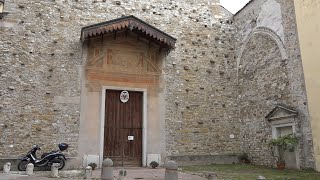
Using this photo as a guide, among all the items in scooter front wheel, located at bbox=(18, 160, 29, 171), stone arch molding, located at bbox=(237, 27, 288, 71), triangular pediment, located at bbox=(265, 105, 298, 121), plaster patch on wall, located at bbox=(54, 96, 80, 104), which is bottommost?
scooter front wheel, located at bbox=(18, 160, 29, 171)

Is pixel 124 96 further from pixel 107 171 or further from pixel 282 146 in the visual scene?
pixel 282 146

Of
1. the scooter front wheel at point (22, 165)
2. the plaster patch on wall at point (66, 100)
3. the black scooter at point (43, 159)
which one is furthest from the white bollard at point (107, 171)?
the plaster patch on wall at point (66, 100)

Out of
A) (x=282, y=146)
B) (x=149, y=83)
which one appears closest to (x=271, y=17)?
(x=282, y=146)

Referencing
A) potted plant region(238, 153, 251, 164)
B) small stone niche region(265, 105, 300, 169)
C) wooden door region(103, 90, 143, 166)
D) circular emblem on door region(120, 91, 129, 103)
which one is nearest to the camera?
small stone niche region(265, 105, 300, 169)

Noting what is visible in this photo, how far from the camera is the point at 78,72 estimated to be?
10188 millimetres

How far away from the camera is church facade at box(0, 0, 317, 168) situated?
9414 mm

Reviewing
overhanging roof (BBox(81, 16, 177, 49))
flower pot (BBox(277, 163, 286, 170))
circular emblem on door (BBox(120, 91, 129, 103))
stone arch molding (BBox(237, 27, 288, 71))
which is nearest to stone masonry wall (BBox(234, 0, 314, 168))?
stone arch molding (BBox(237, 27, 288, 71))

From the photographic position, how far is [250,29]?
1158 cm

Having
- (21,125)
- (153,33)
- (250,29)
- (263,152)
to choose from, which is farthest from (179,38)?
(21,125)

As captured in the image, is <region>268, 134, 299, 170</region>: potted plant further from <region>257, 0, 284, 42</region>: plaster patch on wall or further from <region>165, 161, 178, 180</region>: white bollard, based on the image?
<region>165, 161, 178, 180</region>: white bollard

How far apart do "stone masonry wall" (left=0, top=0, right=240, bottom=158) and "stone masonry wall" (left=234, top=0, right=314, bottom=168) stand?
56 cm

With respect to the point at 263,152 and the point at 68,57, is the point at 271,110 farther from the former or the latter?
the point at 68,57

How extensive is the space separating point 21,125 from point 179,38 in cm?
635

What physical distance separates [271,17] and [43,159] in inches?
339
